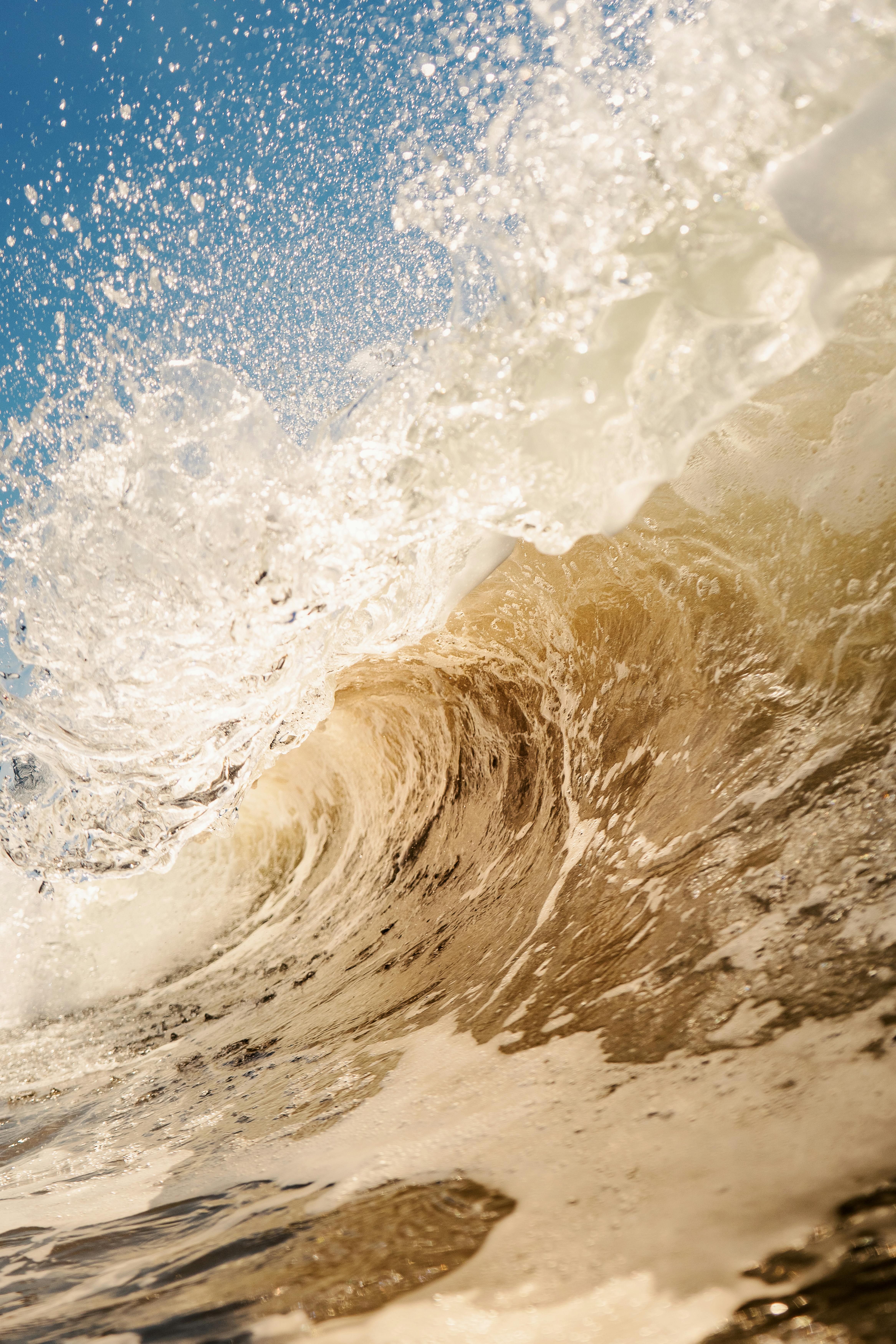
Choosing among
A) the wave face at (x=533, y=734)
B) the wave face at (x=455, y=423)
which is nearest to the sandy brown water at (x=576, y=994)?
the wave face at (x=533, y=734)

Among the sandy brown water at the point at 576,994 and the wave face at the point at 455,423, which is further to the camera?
the wave face at the point at 455,423

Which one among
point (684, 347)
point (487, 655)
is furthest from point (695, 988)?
point (487, 655)

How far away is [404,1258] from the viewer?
3.47 ft

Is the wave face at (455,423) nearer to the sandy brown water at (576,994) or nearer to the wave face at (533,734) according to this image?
the wave face at (533,734)

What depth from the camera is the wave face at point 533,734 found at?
107cm

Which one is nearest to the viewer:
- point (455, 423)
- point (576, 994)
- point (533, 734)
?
point (576, 994)

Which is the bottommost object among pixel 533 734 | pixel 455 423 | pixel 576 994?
pixel 576 994

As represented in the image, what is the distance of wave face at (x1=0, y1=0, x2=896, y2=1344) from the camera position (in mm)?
1072

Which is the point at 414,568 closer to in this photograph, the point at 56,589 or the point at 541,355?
the point at 541,355

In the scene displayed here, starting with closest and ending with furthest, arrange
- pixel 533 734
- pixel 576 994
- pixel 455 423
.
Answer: pixel 576 994, pixel 455 423, pixel 533 734

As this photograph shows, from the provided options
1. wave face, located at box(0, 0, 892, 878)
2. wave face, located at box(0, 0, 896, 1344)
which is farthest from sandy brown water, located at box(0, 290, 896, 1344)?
wave face, located at box(0, 0, 892, 878)

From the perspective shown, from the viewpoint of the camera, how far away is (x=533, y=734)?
132 inches

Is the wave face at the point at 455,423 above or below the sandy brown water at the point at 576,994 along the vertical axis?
above

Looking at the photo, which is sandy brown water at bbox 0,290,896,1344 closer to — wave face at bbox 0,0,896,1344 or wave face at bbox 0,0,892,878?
wave face at bbox 0,0,896,1344
